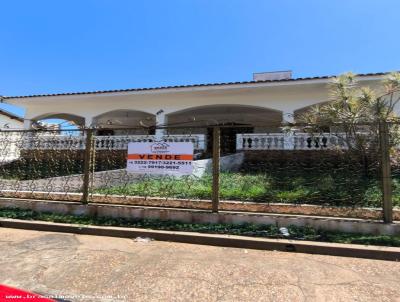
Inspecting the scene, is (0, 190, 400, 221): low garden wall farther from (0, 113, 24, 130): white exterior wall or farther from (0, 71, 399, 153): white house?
(0, 113, 24, 130): white exterior wall

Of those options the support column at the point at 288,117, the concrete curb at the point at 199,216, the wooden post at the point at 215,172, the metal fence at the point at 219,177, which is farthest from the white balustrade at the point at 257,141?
the concrete curb at the point at 199,216

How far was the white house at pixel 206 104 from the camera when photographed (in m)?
10.7

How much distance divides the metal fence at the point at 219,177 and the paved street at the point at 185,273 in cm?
140

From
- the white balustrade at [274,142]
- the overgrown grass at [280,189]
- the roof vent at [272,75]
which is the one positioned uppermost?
the roof vent at [272,75]

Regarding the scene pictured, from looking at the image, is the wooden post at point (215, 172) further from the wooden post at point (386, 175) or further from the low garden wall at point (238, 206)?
the wooden post at point (386, 175)

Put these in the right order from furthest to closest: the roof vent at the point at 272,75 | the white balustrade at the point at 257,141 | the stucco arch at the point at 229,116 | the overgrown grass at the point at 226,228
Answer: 1. the roof vent at the point at 272,75
2. the stucco arch at the point at 229,116
3. the white balustrade at the point at 257,141
4. the overgrown grass at the point at 226,228

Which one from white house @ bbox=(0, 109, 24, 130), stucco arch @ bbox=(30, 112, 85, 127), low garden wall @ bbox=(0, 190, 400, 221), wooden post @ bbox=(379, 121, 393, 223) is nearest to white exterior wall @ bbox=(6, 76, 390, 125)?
stucco arch @ bbox=(30, 112, 85, 127)

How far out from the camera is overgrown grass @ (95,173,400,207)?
17.9 feet

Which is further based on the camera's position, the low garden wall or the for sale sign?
the for sale sign

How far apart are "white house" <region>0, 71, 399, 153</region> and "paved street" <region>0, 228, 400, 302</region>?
5.62 metres

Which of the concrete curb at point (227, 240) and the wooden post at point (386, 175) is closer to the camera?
the concrete curb at point (227, 240)

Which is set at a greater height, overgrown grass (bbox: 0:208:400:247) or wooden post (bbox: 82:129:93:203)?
wooden post (bbox: 82:129:93:203)

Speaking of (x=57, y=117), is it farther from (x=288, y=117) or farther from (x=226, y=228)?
(x=226, y=228)

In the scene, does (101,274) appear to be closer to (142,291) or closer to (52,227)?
(142,291)
